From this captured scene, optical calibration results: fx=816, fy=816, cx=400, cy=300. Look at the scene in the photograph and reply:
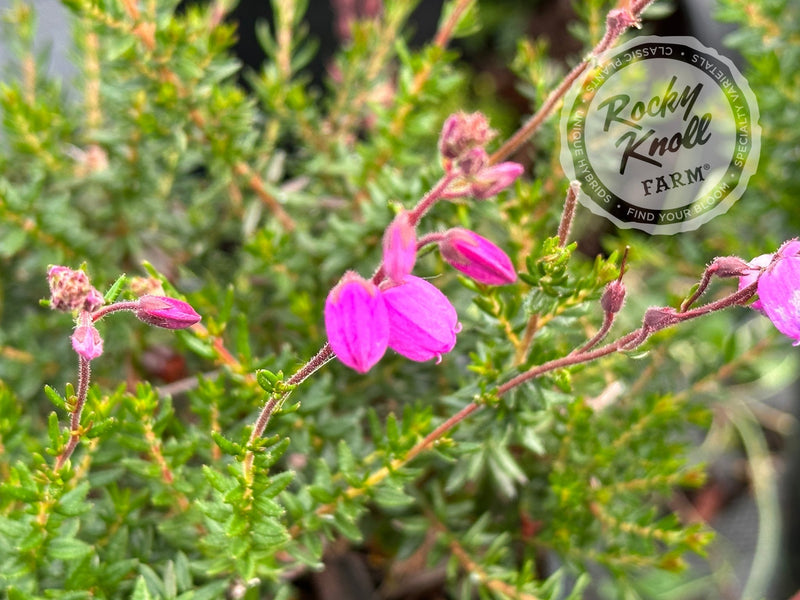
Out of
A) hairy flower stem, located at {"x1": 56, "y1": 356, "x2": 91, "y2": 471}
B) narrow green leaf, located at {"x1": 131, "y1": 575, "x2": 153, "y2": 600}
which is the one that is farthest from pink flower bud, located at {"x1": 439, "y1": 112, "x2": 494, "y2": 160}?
narrow green leaf, located at {"x1": 131, "y1": 575, "x2": 153, "y2": 600}

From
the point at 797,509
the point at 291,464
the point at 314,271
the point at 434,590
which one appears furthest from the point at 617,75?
the point at 797,509

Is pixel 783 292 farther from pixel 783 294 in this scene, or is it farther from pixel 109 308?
pixel 109 308

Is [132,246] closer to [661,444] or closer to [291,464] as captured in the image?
[291,464]

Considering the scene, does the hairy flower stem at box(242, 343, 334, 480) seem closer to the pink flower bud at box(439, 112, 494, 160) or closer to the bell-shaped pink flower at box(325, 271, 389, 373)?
the bell-shaped pink flower at box(325, 271, 389, 373)

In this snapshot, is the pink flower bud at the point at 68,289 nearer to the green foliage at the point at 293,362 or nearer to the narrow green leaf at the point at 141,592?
the green foliage at the point at 293,362

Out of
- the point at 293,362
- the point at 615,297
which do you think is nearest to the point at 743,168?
the point at 615,297
